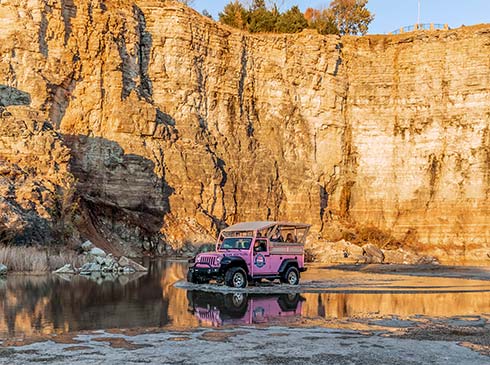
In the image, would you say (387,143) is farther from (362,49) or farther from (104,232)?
(104,232)

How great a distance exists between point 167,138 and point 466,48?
2871 cm

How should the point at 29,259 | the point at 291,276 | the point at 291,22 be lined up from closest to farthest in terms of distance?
the point at 291,276
the point at 29,259
the point at 291,22

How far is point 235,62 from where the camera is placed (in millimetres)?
55969

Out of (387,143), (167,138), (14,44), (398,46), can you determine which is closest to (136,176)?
(167,138)

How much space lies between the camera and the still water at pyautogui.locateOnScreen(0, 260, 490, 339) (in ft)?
39.9

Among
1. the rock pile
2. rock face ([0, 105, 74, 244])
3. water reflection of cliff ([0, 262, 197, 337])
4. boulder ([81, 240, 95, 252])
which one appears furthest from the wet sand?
boulder ([81, 240, 95, 252])

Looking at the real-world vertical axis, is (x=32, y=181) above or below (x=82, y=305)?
above

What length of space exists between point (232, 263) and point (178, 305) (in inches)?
199

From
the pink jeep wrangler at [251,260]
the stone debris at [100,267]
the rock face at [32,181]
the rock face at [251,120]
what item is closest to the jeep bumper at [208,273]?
the pink jeep wrangler at [251,260]

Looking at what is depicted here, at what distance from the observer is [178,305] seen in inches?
597

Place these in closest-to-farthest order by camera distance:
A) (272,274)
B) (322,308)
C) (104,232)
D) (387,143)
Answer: (322,308)
(272,274)
(104,232)
(387,143)

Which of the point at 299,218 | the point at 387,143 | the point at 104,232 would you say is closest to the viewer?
the point at 104,232

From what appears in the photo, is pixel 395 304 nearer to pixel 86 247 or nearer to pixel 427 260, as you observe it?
pixel 86 247

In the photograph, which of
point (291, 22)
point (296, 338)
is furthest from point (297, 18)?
point (296, 338)
